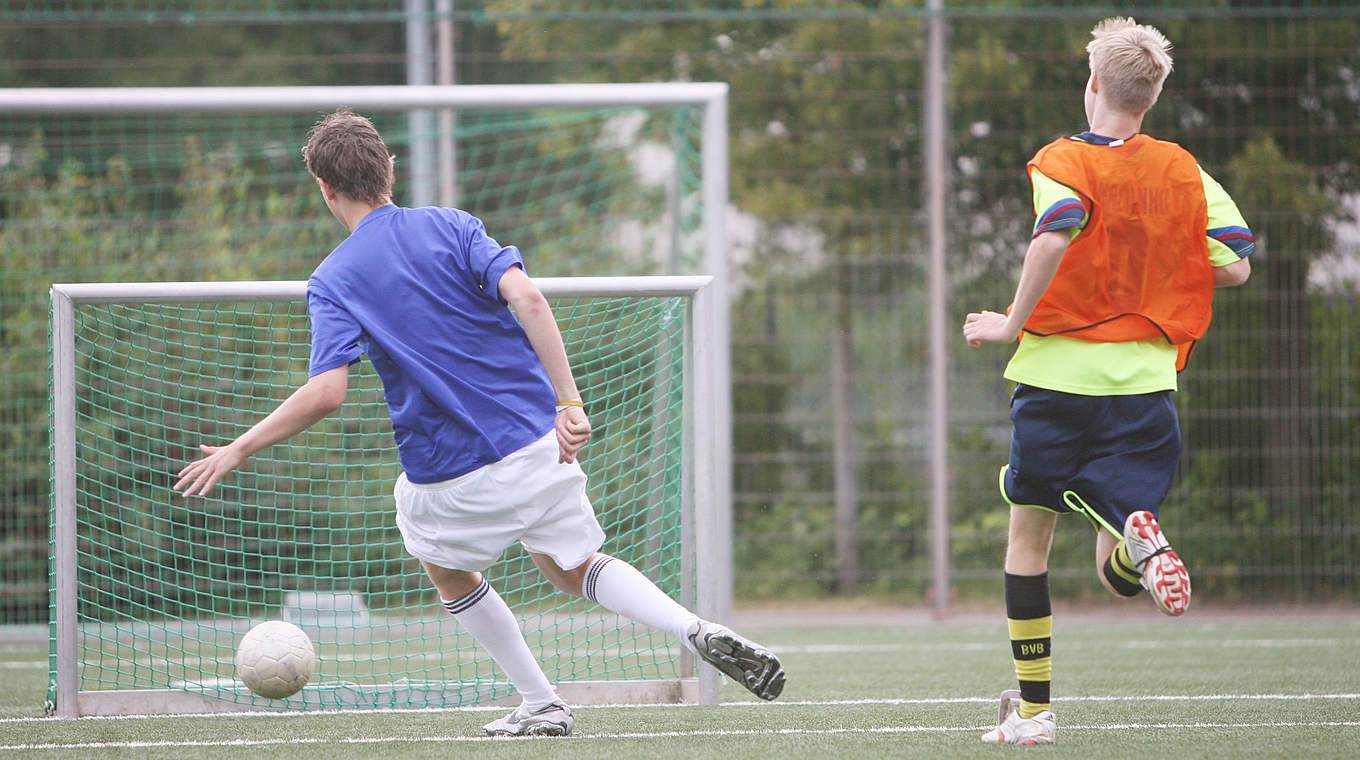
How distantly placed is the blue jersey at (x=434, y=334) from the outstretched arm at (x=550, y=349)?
8cm

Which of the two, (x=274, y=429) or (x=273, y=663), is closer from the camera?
(x=274, y=429)

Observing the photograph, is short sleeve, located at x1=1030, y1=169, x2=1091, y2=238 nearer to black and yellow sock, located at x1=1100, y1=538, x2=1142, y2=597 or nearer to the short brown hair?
black and yellow sock, located at x1=1100, y1=538, x2=1142, y2=597

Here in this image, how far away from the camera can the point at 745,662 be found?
123 inches

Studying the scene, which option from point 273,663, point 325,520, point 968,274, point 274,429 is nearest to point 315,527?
point 325,520

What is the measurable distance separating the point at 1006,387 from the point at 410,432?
5.23 m

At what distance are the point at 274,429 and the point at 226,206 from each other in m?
5.20

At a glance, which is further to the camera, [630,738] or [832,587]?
[832,587]

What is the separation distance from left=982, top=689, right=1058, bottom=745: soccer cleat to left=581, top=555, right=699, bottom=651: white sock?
0.77 m

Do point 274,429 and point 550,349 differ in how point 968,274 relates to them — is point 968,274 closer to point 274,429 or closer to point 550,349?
point 550,349

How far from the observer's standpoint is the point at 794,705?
4.14 m

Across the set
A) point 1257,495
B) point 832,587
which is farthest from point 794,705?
point 1257,495

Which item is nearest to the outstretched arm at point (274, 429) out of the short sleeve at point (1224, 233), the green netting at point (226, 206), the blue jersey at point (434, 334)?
the blue jersey at point (434, 334)

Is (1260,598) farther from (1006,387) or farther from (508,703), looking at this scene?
(508,703)

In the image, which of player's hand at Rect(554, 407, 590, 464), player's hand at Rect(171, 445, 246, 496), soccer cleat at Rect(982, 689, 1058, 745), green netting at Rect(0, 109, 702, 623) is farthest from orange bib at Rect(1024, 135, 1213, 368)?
green netting at Rect(0, 109, 702, 623)
